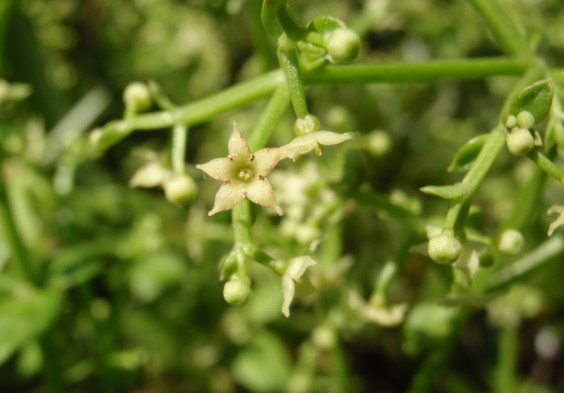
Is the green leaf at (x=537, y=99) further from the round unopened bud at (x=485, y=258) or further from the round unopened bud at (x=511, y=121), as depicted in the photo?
the round unopened bud at (x=485, y=258)

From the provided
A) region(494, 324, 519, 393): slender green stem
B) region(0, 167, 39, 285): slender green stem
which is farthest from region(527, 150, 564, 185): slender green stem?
region(0, 167, 39, 285): slender green stem

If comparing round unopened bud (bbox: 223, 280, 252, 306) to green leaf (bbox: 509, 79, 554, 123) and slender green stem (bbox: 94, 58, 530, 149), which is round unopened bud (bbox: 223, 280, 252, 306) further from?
green leaf (bbox: 509, 79, 554, 123)

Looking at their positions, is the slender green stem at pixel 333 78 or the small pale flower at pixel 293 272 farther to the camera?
the slender green stem at pixel 333 78

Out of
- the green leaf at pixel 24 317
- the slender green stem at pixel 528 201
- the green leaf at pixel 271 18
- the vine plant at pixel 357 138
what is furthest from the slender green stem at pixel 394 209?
the green leaf at pixel 24 317

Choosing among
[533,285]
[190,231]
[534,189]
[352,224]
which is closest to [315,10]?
[352,224]

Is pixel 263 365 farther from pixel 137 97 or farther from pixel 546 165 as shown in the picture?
pixel 546 165

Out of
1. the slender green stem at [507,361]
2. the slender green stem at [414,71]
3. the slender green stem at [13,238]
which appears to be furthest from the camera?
the slender green stem at [507,361]

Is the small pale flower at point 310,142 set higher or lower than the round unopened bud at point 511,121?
lower
